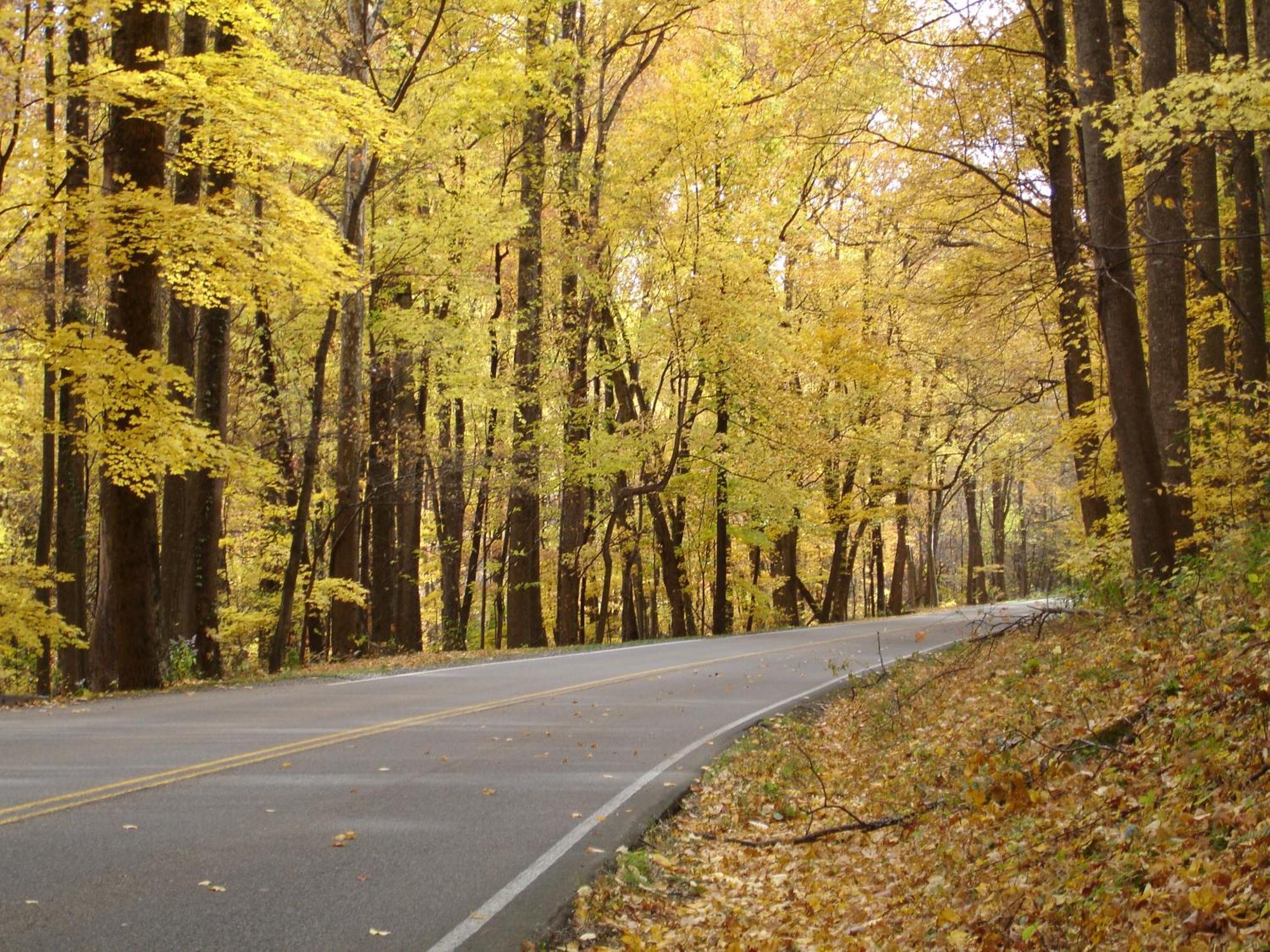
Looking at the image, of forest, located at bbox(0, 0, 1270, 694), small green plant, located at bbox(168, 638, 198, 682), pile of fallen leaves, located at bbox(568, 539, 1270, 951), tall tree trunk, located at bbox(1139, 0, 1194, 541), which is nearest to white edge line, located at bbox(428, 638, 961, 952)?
pile of fallen leaves, located at bbox(568, 539, 1270, 951)

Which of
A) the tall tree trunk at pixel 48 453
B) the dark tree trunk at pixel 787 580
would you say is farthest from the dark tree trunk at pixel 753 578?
the tall tree trunk at pixel 48 453

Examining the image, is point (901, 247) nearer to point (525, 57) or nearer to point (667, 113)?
point (667, 113)

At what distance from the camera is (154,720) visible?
10.3m

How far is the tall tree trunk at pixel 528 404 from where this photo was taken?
25.4 metres

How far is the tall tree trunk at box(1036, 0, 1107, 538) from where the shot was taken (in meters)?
15.7

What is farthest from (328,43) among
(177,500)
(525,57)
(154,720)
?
(154,720)

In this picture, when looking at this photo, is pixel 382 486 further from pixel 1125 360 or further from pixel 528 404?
pixel 1125 360

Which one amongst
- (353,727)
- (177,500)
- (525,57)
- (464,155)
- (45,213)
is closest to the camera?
(353,727)

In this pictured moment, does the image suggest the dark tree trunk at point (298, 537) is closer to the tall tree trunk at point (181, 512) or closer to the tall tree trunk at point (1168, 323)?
the tall tree trunk at point (181, 512)

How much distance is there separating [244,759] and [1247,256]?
46.8 feet

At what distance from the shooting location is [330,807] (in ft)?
22.9

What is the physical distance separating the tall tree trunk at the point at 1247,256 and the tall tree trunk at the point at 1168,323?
81 centimetres

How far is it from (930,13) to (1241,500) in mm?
8376

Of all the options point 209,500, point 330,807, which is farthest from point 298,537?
point 330,807
